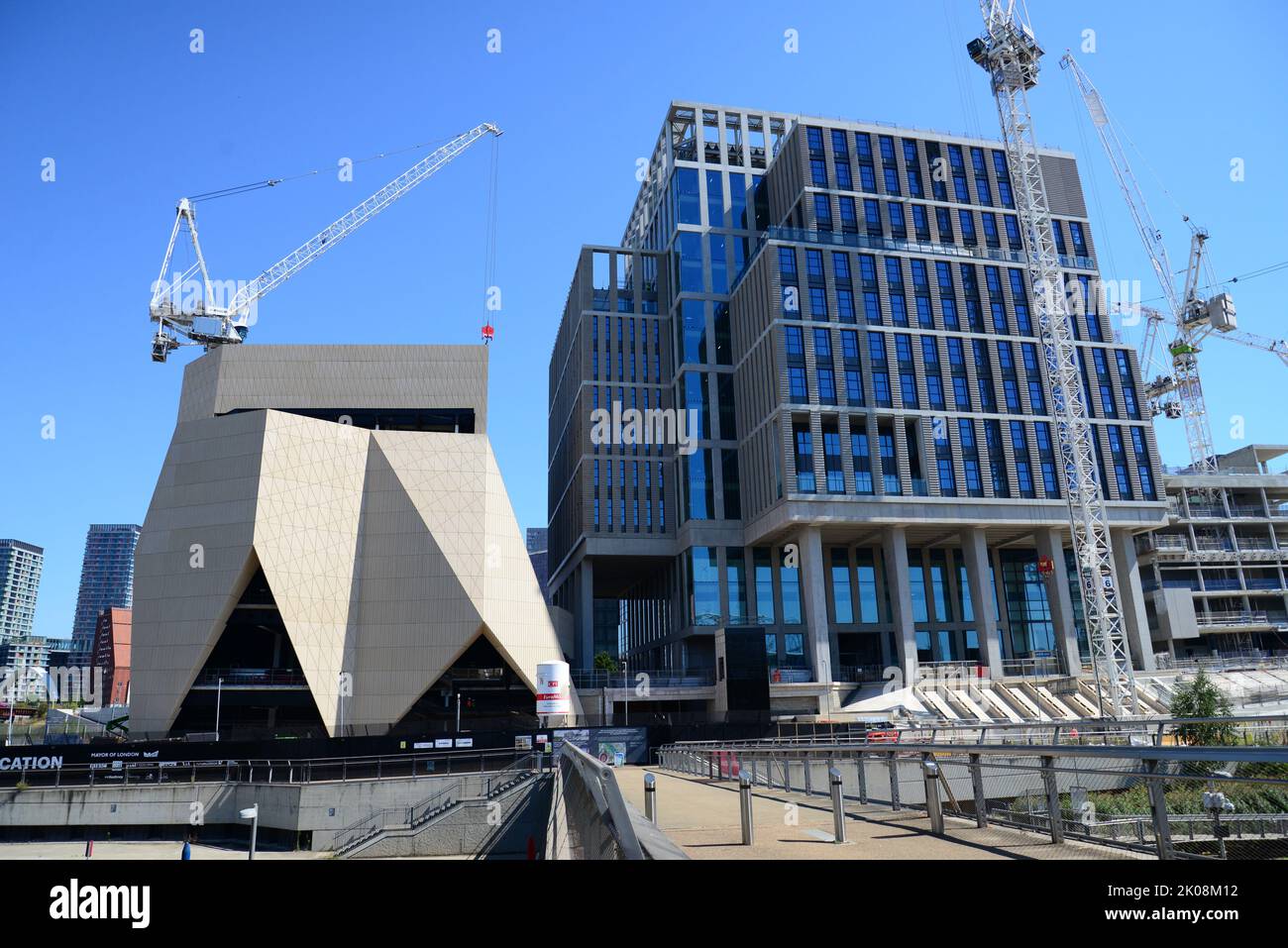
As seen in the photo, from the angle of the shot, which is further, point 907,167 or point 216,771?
point 907,167

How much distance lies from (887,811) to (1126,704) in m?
55.7

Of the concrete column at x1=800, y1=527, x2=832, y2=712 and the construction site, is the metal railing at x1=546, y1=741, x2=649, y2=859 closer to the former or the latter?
the construction site

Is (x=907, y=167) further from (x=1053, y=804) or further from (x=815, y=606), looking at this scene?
(x=1053, y=804)

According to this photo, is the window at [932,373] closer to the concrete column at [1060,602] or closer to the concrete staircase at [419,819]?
the concrete column at [1060,602]

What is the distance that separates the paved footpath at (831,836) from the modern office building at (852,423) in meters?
48.6

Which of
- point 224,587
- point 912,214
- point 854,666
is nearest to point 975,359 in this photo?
point 912,214

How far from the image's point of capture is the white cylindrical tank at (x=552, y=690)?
4859cm

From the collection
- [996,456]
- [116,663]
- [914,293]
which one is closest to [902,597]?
[996,456]

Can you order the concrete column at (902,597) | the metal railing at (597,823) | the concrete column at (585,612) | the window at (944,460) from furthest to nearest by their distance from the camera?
the concrete column at (585,612)
the window at (944,460)
the concrete column at (902,597)
the metal railing at (597,823)

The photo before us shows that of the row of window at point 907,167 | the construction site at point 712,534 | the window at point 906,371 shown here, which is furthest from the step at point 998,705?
the row of window at point 907,167

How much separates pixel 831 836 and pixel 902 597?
186 ft

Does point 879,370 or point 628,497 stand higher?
point 879,370

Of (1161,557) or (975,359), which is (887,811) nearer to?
(975,359)

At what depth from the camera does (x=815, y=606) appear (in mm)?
64188
